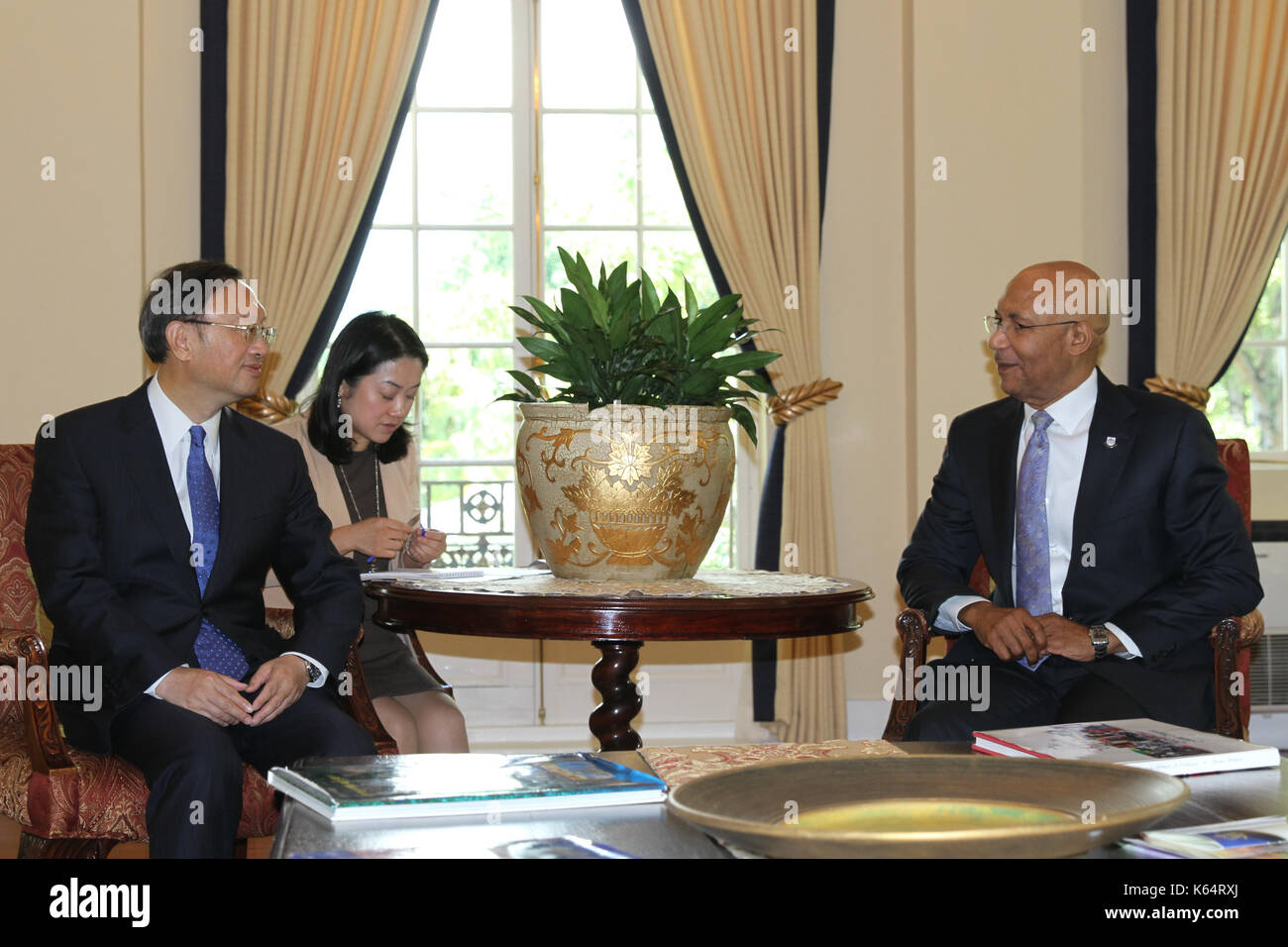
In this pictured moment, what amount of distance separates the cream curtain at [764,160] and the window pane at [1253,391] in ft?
5.94

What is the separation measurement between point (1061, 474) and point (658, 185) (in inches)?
110

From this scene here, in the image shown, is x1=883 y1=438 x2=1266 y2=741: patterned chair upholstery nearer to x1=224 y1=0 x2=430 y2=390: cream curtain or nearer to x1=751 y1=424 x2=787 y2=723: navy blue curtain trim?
x1=751 y1=424 x2=787 y2=723: navy blue curtain trim

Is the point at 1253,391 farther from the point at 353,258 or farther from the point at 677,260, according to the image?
the point at 353,258

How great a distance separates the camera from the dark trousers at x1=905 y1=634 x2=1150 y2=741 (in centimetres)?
272

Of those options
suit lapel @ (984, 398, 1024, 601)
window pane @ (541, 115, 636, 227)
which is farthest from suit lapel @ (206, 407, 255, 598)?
window pane @ (541, 115, 636, 227)

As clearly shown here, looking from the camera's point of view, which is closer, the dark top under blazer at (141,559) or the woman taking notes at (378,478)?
the dark top under blazer at (141,559)

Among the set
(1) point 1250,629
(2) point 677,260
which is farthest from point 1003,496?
(2) point 677,260

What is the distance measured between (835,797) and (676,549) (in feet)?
4.53

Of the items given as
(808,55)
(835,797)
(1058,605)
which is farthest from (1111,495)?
(808,55)

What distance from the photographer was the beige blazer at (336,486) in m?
3.43

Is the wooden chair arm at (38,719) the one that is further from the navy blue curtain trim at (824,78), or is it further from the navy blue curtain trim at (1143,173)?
the navy blue curtain trim at (1143,173)

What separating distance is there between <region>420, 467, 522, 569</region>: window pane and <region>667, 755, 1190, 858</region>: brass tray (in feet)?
12.6

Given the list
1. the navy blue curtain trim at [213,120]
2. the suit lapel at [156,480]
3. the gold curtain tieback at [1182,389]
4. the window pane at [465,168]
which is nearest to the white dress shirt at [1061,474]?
the suit lapel at [156,480]

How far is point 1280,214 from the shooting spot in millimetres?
5273
